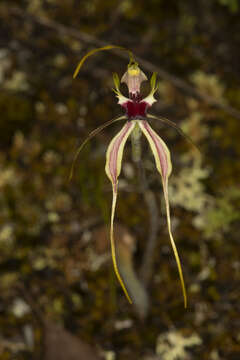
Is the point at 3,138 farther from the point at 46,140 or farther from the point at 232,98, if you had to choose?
the point at 232,98

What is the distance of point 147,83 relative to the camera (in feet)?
8.19

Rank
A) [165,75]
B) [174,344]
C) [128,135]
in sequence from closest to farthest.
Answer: [128,135] < [174,344] < [165,75]

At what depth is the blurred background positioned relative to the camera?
1889 mm

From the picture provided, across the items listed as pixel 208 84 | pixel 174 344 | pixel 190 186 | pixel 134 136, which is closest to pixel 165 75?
pixel 208 84

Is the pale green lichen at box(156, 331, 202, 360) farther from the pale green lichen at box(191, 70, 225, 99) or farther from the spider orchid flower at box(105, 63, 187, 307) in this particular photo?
the pale green lichen at box(191, 70, 225, 99)

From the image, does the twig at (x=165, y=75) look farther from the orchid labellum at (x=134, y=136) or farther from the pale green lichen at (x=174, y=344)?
the pale green lichen at (x=174, y=344)

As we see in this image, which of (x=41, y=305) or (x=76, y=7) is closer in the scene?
(x=41, y=305)

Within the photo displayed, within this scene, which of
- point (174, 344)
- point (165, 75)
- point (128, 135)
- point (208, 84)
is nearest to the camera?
point (128, 135)

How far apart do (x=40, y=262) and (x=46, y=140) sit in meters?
0.70

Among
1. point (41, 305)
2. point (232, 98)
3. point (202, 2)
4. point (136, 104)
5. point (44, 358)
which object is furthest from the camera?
point (202, 2)

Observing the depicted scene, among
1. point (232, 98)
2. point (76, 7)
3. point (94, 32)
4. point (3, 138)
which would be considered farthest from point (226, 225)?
point (76, 7)

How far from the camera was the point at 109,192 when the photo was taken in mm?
2174

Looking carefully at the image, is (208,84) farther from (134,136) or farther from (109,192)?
(134,136)

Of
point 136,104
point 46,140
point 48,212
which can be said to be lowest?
point 136,104
